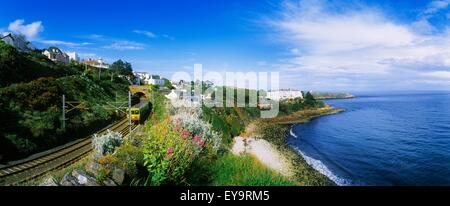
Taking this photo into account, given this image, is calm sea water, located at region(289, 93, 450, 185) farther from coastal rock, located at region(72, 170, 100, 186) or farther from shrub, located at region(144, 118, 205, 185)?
coastal rock, located at region(72, 170, 100, 186)

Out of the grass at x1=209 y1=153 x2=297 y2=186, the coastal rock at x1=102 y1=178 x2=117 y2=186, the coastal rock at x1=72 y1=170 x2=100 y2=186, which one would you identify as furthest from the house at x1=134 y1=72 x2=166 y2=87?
the coastal rock at x1=72 y1=170 x2=100 y2=186

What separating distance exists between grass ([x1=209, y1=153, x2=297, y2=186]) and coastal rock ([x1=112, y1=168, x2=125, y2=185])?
1866mm

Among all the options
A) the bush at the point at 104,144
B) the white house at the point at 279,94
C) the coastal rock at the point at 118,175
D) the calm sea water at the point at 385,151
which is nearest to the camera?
the coastal rock at the point at 118,175

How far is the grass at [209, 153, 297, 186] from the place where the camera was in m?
6.00

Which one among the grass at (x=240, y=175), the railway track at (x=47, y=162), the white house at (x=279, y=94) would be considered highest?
the white house at (x=279, y=94)

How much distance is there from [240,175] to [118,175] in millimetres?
2454

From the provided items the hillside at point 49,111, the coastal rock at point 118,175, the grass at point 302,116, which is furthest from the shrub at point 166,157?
the grass at point 302,116

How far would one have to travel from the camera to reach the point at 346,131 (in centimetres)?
4328

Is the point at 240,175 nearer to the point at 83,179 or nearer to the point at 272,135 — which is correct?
the point at 83,179

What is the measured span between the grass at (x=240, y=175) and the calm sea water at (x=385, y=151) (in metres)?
17.2

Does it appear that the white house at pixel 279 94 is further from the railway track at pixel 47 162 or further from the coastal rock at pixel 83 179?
the railway track at pixel 47 162

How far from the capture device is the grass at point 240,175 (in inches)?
236
